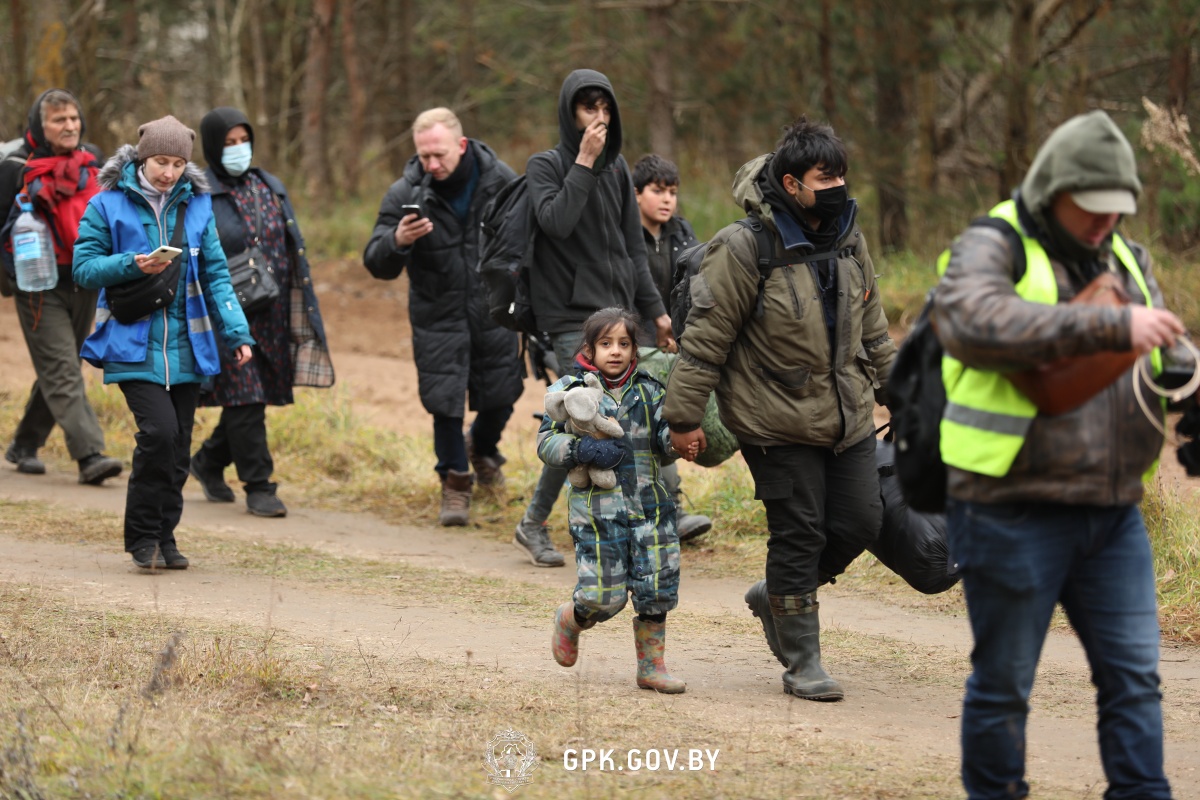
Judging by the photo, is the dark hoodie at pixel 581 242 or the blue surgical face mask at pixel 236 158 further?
the blue surgical face mask at pixel 236 158

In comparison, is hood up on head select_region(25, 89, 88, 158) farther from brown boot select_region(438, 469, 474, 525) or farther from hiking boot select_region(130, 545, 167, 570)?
brown boot select_region(438, 469, 474, 525)

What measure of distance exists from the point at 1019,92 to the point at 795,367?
10.5 metres

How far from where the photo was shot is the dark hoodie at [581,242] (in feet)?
23.0

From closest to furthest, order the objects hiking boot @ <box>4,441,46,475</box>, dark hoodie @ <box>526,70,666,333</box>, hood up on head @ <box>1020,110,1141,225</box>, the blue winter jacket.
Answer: hood up on head @ <box>1020,110,1141,225</box> → the blue winter jacket → dark hoodie @ <box>526,70,666,333</box> → hiking boot @ <box>4,441,46,475</box>

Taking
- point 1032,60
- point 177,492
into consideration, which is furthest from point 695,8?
point 177,492

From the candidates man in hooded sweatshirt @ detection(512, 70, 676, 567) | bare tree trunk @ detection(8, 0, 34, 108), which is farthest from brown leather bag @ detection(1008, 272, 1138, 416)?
bare tree trunk @ detection(8, 0, 34, 108)

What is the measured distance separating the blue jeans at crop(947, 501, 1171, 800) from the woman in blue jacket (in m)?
4.44

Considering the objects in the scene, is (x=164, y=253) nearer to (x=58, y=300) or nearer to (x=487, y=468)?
(x=58, y=300)

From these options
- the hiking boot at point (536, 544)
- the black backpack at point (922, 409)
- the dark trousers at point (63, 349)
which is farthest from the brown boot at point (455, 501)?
the black backpack at point (922, 409)

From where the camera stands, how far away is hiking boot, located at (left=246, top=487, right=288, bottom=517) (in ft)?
28.6

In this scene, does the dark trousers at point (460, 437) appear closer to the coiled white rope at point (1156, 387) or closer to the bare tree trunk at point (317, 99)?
the coiled white rope at point (1156, 387)

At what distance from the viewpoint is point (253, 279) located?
323 inches

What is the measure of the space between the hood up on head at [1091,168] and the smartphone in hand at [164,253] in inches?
170

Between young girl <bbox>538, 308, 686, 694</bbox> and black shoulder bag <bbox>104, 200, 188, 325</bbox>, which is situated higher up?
black shoulder bag <bbox>104, 200, 188, 325</bbox>
